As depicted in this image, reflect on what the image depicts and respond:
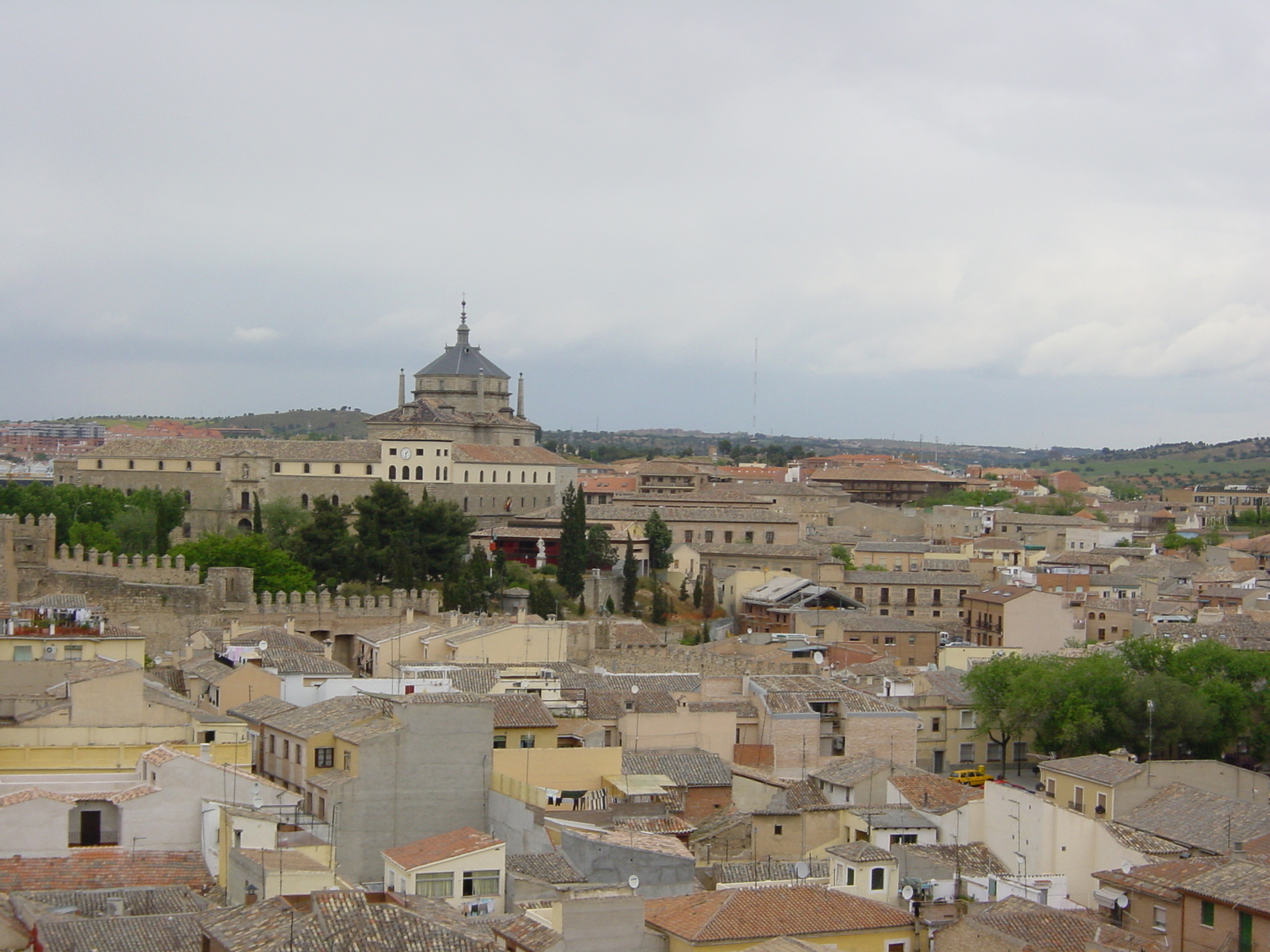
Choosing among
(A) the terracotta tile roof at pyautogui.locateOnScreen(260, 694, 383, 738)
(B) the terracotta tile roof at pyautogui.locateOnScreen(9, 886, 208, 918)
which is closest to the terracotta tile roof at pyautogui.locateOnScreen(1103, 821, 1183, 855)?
(A) the terracotta tile roof at pyautogui.locateOnScreen(260, 694, 383, 738)

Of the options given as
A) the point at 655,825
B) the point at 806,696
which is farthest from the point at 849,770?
the point at 655,825

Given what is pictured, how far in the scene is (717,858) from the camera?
65.0ft

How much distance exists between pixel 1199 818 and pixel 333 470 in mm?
38431

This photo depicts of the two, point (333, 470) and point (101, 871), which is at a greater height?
point (333, 470)

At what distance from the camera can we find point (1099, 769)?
22.2 meters

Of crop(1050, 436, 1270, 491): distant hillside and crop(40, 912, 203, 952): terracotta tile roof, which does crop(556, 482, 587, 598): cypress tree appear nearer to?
crop(40, 912, 203, 952): terracotta tile roof

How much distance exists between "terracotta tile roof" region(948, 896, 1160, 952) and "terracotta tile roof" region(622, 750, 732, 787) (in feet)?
19.4

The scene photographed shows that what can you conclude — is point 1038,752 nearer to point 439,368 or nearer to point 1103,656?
point 1103,656

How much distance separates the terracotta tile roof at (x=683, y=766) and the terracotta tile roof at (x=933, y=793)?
218 cm

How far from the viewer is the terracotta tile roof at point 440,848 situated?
56.0 feet

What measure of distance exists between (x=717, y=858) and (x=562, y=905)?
5.57 meters

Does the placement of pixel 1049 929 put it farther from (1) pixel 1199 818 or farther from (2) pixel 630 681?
(2) pixel 630 681

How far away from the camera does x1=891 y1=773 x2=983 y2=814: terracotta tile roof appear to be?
68.9 feet

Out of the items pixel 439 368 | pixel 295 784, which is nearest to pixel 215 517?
pixel 439 368
